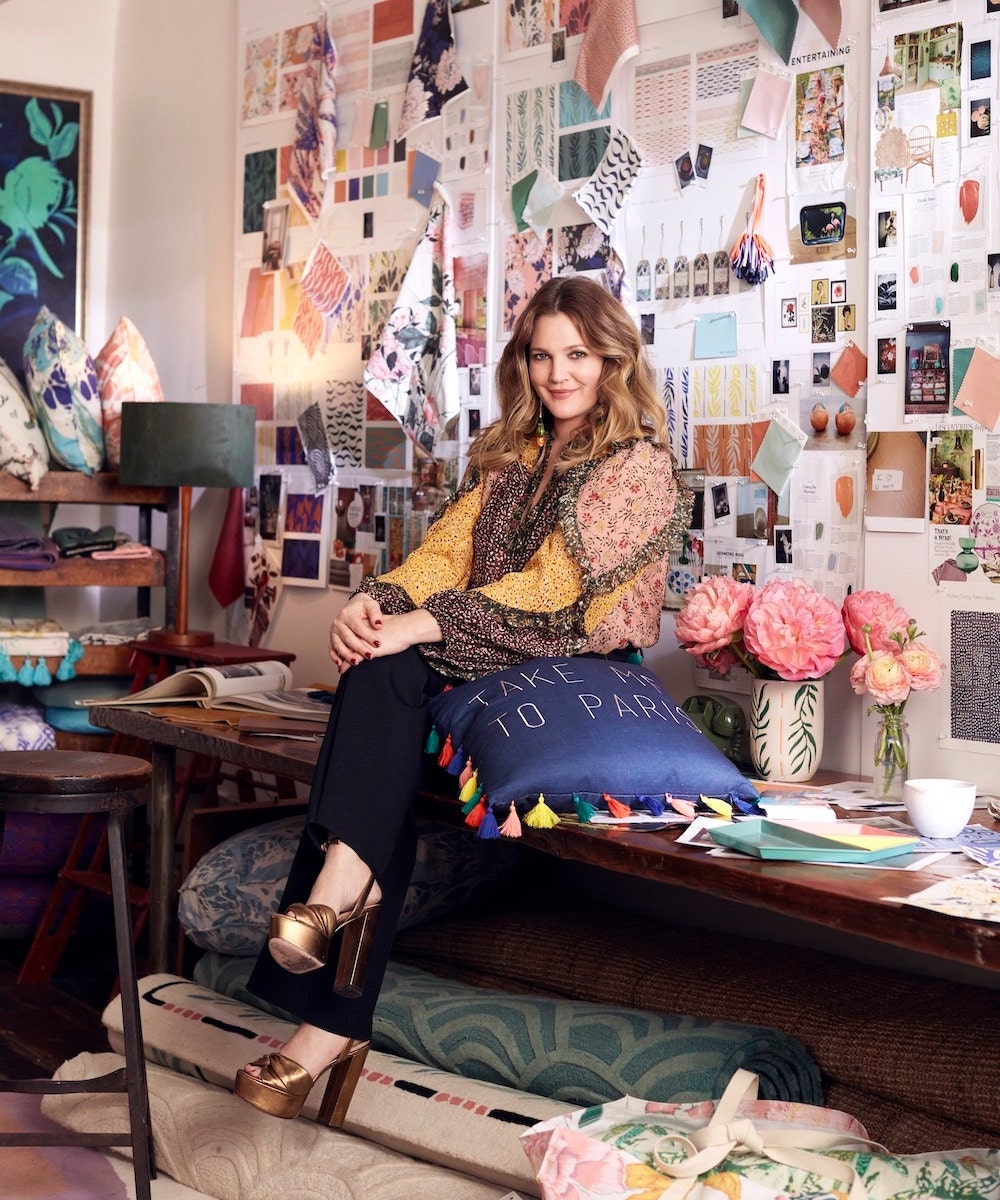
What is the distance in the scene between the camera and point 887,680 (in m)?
2.28

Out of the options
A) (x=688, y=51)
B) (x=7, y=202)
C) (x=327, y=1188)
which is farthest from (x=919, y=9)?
(x=7, y=202)

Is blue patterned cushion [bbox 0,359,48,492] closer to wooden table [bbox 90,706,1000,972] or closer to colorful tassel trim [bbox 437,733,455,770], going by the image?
wooden table [bbox 90,706,1000,972]

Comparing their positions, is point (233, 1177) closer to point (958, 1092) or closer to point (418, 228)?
point (958, 1092)

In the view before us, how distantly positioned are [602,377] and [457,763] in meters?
0.83

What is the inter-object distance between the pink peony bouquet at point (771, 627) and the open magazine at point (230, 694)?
2.89 feet

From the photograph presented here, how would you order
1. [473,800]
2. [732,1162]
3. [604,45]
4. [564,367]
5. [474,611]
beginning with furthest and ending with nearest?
1. [604,45]
2. [564,367]
3. [474,611]
4. [473,800]
5. [732,1162]

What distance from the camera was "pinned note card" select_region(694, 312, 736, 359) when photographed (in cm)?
271

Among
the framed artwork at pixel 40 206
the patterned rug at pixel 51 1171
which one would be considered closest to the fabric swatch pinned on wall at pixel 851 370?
the patterned rug at pixel 51 1171

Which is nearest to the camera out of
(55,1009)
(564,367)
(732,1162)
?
(732,1162)

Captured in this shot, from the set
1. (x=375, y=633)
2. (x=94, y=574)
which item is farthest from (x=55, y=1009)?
(x=375, y=633)

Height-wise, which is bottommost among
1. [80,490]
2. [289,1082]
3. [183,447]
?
[289,1082]

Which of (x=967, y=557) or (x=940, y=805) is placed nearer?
(x=940, y=805)

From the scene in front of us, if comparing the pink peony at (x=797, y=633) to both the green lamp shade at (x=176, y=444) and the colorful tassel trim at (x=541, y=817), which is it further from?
the green lamp shade at (x=176, y=444)

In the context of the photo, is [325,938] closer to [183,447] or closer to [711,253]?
[711,253]
